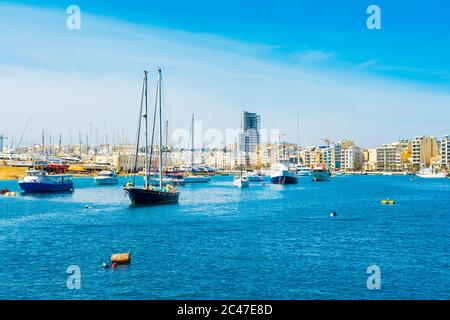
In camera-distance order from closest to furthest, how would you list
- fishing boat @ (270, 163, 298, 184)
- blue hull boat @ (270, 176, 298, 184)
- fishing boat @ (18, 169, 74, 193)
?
fishing boat @ (18, 169, 74, 193)
fishing boat @ (270, 163, 298, 184)
blue hull boat @ (270, 176, 298, 184)

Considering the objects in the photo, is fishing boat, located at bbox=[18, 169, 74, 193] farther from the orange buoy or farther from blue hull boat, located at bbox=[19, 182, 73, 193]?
the orange buoy

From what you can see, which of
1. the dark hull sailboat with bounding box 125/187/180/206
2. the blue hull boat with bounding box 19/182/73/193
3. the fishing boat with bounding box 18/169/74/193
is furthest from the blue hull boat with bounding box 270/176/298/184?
the dark hull sailboat with bounding box 125/187/180/206

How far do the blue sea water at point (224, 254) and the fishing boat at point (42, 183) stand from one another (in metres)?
38.1

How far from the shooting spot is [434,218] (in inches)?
2324

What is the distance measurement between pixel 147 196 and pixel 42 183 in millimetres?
40997

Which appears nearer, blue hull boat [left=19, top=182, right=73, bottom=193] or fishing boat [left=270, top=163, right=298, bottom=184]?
blue hull boat [left=19, top=182, right=73, bottom=193]

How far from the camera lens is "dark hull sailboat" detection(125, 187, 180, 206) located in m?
66.5

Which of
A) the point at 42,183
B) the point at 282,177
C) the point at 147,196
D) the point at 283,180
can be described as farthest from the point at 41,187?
the point at 283,180

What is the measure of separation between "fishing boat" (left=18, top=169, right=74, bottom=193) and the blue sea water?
38060 millimetres

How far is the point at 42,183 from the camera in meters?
99.0

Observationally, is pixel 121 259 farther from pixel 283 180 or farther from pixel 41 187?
pixel 283 180

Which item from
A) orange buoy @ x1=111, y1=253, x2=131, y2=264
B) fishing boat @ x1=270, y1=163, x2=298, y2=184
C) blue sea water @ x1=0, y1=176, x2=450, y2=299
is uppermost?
fishing boat @ x1=270, y1=163, x2=298, y2=184
